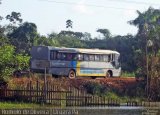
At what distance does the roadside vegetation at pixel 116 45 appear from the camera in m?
32.7

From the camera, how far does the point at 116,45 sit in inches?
2938

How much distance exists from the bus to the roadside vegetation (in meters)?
2.45

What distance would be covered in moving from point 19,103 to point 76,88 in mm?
7604

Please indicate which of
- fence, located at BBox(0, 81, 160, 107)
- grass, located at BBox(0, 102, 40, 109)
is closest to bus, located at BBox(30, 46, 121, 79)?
fence, located at BBox(0, 81, 160, 107)

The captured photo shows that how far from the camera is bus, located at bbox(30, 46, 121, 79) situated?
41.7m

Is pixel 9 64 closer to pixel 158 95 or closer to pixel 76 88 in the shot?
pixel 76 88

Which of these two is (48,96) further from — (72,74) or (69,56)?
(72,74)

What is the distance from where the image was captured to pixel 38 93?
1282 inches

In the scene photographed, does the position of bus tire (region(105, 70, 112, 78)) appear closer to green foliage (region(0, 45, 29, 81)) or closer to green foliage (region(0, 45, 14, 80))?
green foliage (region(0, 45, 29, 81))

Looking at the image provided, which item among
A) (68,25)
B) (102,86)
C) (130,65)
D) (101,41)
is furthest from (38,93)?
(68,25)

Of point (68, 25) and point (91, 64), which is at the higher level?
point (68, 25)

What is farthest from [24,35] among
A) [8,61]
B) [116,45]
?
[8,61]

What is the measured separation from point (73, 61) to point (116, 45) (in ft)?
106

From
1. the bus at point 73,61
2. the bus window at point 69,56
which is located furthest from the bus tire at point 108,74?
the bus window at point 69,56
